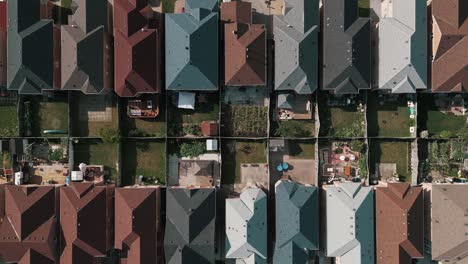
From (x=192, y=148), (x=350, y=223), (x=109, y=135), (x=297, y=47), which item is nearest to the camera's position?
(x=297, y=47)

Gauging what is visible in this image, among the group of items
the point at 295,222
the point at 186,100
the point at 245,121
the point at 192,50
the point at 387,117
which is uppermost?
the point at 192,50

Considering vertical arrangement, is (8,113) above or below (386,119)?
above

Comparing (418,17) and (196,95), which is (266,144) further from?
(418,17)

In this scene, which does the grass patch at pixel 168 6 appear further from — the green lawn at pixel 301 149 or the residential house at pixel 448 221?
the residential house at pixel 448 221

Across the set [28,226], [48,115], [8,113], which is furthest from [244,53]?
[28,226]

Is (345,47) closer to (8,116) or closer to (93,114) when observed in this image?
(93,114)

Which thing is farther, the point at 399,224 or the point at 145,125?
the point at 145,125
